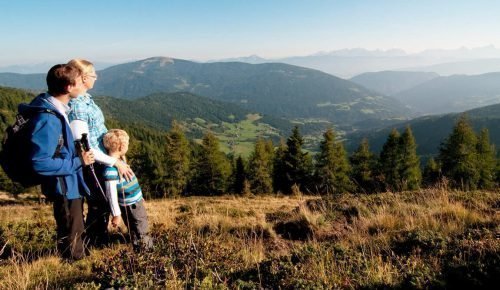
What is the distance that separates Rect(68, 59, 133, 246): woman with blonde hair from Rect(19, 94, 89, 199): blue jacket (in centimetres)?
25

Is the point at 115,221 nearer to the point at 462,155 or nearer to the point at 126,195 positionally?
the point at 126,195

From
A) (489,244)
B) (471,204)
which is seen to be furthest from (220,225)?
(471,204)

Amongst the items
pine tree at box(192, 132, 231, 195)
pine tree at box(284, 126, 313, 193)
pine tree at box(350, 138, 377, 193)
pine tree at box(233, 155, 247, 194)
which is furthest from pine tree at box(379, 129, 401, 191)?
pine tree at box(192, 132, 231, 195)

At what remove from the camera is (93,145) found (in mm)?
4500

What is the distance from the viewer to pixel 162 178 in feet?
144

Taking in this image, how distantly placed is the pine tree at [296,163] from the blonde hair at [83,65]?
37.9m

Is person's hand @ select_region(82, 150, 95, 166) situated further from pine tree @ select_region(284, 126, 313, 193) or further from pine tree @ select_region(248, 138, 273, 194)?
pine tree @ select_region(248, 138, 273, 194)

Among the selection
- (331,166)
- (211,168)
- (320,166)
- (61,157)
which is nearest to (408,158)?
(331,166)

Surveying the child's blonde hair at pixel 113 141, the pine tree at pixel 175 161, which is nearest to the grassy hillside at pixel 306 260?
the child's blonde hair at pixel 113 141

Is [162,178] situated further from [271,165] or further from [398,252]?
[398,252]

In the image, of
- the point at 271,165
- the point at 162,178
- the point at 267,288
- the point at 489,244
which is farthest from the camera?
the point at 271,165

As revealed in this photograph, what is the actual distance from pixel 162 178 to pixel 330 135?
23.7 m

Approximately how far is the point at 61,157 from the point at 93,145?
639 mm

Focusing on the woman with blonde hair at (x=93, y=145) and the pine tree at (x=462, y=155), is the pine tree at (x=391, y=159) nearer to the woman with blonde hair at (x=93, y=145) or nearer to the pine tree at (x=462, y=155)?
the pine tree at (x=462, y=155)
